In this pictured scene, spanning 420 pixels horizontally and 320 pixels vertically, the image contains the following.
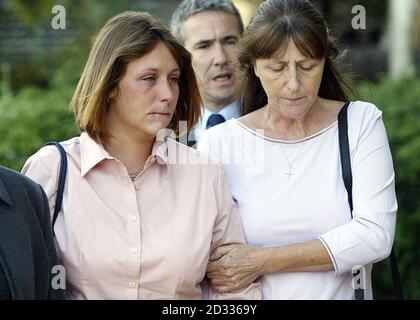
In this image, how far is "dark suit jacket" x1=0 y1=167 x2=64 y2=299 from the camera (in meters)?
3.05

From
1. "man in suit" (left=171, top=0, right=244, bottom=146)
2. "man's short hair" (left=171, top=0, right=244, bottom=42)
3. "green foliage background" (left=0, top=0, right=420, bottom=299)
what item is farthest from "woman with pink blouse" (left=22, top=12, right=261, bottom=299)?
"green foliage background" (left=0, top=0, right=420, bottom=299)

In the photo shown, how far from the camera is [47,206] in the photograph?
10.6 feet

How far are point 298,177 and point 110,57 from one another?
851 mm

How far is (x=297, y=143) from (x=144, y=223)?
719mm

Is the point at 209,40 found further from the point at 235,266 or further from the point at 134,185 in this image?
the point at 235,266

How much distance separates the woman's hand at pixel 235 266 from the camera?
11.5ft

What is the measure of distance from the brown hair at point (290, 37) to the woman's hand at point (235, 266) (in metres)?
0.76

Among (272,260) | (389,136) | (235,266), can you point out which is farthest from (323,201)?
(389,136)

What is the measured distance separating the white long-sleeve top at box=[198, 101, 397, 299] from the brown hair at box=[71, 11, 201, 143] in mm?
531

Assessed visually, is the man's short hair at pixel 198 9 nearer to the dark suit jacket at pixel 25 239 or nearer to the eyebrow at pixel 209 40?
the eyebrow at pixel 209 40

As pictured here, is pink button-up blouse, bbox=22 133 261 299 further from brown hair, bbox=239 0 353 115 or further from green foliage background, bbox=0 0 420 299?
green foliage background, bbox=0 0 420 299

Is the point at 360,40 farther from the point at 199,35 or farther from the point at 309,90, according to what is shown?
the point at 309,90

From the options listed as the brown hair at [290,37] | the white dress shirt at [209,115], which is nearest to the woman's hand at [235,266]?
the brown hair at [290,37]

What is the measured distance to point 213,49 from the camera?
4.70 metres
